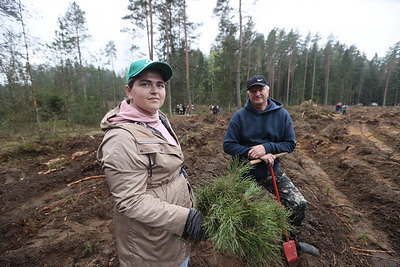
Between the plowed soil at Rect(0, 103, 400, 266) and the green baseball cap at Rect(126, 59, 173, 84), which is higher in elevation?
the green baseball cap at Rect(126, 59, 173, 84)

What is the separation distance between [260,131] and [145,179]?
176 cm

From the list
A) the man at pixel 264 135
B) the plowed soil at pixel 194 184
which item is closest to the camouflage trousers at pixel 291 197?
the man at pixel 264 135

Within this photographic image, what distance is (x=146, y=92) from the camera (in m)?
1.26

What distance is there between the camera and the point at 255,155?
217 centimetres

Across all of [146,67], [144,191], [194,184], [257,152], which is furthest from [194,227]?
[194,184]

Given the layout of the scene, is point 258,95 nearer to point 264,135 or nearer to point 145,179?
point 264,135

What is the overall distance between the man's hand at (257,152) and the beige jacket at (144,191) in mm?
1057

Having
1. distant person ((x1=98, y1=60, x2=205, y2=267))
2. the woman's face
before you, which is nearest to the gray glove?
distant person ((x1=98, y1=60, x2=205, y2=267))

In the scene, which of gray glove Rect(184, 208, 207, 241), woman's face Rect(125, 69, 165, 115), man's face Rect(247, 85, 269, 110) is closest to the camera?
gray glove Rect(184, 208, 207, 241)

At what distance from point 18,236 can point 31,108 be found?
1063cm

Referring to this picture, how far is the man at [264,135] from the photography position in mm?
2330

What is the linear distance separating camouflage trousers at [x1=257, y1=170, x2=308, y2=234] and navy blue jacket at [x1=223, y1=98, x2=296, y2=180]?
0.13 meters

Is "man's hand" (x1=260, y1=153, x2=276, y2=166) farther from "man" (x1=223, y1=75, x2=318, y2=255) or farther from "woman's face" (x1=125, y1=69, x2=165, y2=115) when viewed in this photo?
"woman's face" (x1=125, y1=69, x2=165, y2=115)

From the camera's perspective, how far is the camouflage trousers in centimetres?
227
